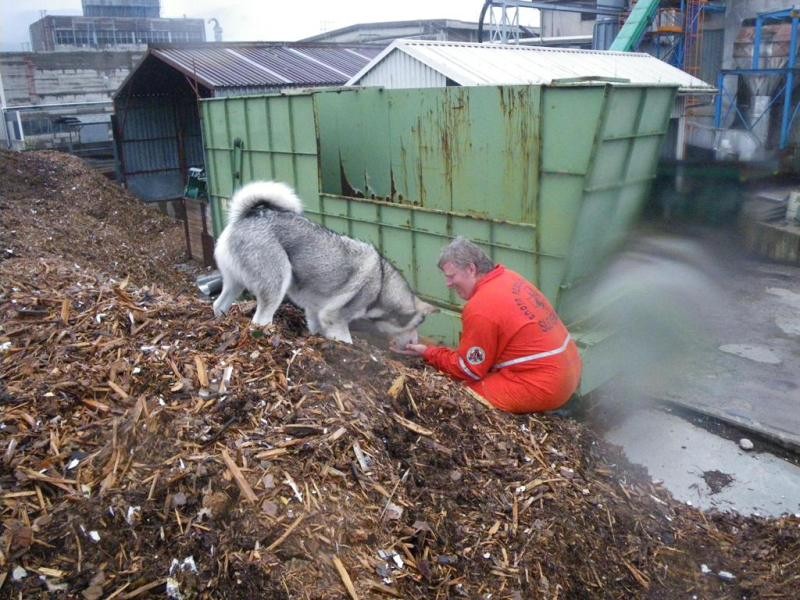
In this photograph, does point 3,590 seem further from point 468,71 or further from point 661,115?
point 468,71

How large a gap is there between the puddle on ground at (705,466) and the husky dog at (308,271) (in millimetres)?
2621

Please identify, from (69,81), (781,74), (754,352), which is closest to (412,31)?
(69,81)

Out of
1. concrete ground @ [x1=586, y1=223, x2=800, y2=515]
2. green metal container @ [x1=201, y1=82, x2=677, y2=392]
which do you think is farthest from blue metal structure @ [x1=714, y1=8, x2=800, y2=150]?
green metal container @ [x1=201, y1=82, x2=677, y2=392]

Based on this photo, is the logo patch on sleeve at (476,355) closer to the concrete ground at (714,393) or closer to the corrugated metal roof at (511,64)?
the concrete ground at (714,393)

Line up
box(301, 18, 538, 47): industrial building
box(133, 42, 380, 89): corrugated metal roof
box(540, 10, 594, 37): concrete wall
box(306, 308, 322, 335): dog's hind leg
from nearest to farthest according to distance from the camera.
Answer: box(306, 308, 322, 335): dog's hind leg < box(133, 42, 380, 89): corrugated metal roof < box(540, 10, 594, 37): concrete wall < box(301, 18, 538, 47): industrial building

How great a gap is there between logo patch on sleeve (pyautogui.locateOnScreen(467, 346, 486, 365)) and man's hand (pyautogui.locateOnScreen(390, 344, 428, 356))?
570 millimetres

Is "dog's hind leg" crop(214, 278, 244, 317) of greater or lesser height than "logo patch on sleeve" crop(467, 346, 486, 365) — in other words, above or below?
above

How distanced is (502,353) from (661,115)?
3759 millimetres

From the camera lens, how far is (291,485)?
3.63 m

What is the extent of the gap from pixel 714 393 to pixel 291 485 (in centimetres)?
609

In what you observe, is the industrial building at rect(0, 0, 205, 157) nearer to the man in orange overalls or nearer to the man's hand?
the man's hand

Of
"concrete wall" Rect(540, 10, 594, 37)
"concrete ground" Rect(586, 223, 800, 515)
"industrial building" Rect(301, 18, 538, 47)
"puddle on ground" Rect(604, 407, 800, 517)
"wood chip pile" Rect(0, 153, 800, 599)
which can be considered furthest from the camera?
"industrial building" Rect(301, 18, 538, 47)

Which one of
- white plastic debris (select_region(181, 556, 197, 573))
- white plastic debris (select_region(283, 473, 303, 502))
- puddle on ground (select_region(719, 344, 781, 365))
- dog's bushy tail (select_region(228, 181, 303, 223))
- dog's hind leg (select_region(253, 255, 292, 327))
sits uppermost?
dog's bushy tail (select_region(228, 181, 303, 223))

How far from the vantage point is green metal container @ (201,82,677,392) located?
6688 millimetres
